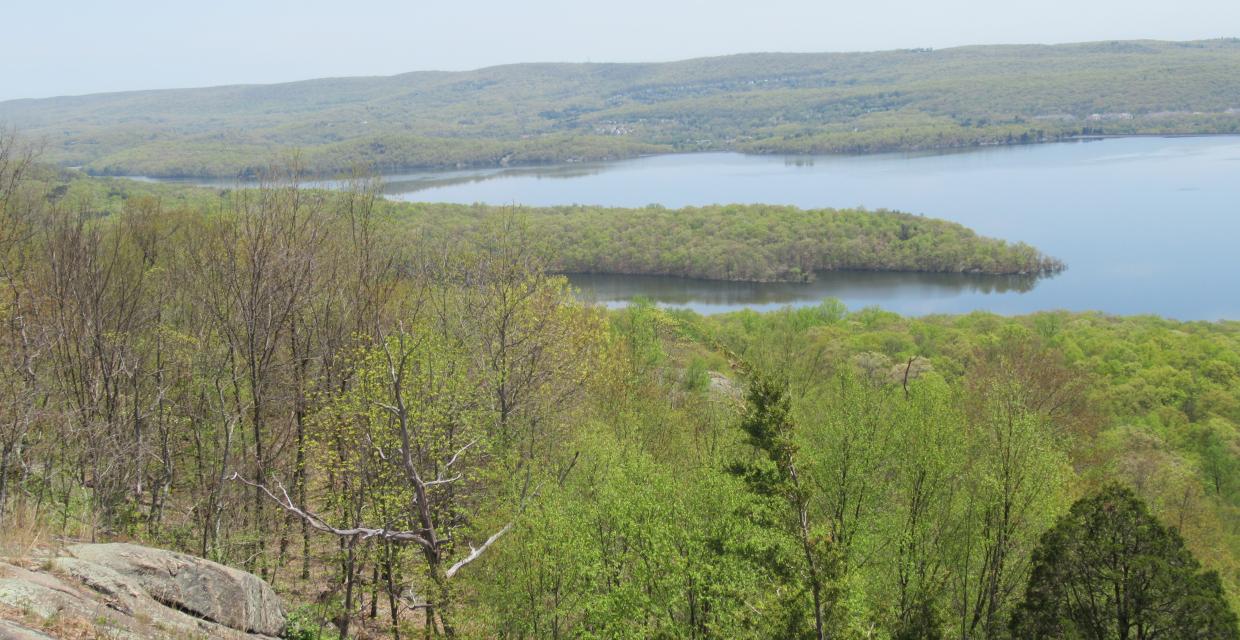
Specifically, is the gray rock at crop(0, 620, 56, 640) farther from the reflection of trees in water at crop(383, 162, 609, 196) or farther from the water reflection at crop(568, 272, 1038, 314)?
the reflection of trees in water at crop(383, 162, 609, 196)

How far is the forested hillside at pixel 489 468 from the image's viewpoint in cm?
1144

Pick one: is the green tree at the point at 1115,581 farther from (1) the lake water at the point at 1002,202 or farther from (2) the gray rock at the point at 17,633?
(1) the lake water at the point at 1002,202

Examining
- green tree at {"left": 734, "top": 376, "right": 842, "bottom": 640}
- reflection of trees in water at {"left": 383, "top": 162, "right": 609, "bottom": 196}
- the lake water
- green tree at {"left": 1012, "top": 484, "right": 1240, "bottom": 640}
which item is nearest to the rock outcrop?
green tree at {"left": 734, "top": 376, "right": 842, "bottom": 640}

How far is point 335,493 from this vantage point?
13.9 m

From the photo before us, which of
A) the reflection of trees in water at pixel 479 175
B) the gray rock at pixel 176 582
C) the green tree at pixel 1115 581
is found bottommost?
the green tree at pixel 1115 581

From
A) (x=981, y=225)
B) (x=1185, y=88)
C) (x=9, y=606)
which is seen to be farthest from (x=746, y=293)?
(x=1185, y=88)

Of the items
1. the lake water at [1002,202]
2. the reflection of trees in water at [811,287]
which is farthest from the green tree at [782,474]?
the reflection of trees in water at [811,287]

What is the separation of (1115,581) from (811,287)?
205ft

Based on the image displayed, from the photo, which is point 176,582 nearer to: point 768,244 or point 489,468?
point 489,468

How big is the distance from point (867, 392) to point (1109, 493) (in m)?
4.44

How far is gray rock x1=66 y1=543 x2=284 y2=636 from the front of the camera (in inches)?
332

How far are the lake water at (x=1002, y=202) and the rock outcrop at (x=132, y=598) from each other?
65.4 ft

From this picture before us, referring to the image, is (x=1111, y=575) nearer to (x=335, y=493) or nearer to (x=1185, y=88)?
(x=335, y=493)

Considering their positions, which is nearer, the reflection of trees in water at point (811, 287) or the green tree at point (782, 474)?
the green tree at point (782, 474)
